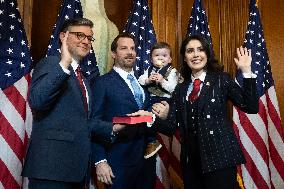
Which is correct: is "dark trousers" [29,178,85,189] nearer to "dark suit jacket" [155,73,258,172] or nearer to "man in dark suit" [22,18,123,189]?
"man in dark suit" [22,18,123,189]

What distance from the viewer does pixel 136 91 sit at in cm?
272

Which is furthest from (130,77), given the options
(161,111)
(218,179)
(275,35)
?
(275,35)

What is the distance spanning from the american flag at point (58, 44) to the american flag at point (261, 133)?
1.57 m

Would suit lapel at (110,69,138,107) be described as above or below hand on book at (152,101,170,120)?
above

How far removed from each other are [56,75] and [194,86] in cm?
93

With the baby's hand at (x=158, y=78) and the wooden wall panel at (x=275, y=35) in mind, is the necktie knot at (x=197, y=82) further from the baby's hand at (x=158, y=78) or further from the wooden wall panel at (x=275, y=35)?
the wooden wall panel at (x=275, y=35)

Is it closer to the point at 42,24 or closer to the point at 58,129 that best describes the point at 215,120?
the point at 58,129

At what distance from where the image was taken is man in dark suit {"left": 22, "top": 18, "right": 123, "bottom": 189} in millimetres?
2012

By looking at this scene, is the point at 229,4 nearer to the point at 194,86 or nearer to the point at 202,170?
the point at 194,86

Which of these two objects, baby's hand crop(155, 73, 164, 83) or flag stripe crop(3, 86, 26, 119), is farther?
flag stripe crop(3, 86, 26, 119)

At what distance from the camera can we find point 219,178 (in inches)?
84.0

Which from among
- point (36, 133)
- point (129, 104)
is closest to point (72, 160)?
point (36, 133)

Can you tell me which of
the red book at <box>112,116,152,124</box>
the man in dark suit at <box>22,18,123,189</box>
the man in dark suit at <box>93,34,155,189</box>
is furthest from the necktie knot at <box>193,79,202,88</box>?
the man in dark suit at <box>22,18,123,189</box>

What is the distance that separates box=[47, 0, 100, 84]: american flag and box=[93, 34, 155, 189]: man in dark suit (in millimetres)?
658
